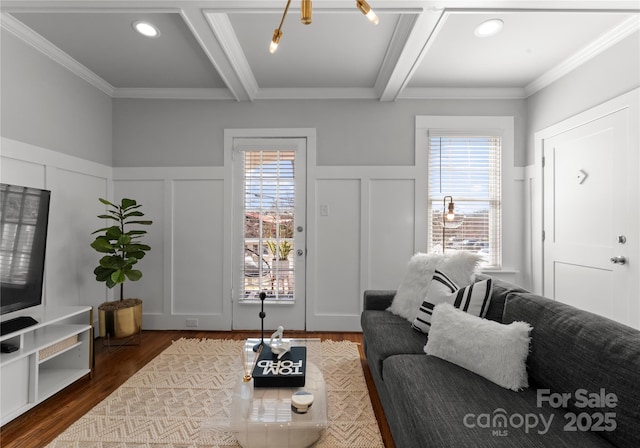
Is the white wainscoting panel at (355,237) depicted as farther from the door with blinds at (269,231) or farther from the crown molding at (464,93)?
the crown molding at (464,93)

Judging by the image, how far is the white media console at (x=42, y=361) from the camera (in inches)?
76.8

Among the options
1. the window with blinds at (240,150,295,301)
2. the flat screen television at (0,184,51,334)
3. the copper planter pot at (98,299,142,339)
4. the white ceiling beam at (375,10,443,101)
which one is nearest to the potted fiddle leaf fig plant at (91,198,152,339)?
the copper planter pot at (98,299,142,339)

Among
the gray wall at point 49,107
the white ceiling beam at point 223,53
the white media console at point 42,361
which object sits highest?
the white ceiling beam at point 223,53

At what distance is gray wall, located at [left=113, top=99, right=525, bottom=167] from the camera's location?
3.64 metres

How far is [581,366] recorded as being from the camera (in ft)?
4.22

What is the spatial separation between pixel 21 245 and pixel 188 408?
1.56m

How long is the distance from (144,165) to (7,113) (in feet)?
4.32

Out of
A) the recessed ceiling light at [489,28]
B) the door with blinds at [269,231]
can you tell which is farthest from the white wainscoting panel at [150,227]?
the recessed ceiling light at [489,28]

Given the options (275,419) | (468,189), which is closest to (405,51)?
(468,189)

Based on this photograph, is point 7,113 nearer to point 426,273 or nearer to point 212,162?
point 212,162

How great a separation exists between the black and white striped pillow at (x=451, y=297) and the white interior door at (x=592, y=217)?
4.28 ft

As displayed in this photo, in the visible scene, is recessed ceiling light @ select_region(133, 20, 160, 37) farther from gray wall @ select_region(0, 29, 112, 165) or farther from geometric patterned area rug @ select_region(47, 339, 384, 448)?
→ geometric patterned area rug @ select_region(47, 339, 384, 448)

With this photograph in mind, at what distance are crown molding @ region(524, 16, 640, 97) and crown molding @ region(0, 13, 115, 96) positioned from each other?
14.7ft

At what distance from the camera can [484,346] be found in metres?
1.60
